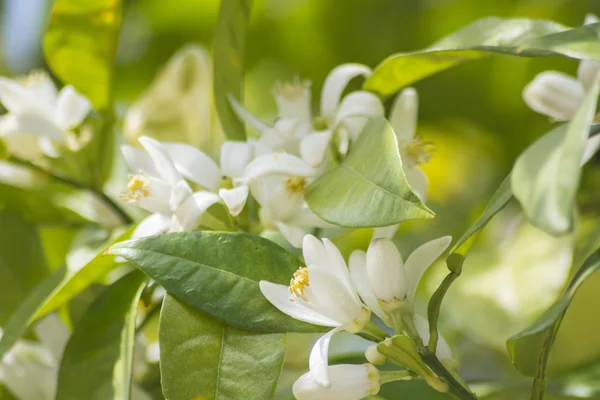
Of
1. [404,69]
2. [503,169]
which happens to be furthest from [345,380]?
[503,169]

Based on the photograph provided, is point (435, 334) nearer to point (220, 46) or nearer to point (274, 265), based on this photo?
point (274, 265)

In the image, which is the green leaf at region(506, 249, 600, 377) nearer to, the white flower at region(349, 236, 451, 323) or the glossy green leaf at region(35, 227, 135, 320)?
the white flower at region(349, 236, 451, 323)

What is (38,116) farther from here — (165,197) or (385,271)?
(385,271)

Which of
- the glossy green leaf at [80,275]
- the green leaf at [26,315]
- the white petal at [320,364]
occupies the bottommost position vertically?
the green leaf at [26,315]

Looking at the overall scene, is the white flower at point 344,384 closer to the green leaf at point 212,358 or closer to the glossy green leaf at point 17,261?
the green leaf at point 212,358

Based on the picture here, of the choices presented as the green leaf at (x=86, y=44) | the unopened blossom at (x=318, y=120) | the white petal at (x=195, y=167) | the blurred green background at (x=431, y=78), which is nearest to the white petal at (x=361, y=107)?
the unopened blossom at (x=318, y=120)
